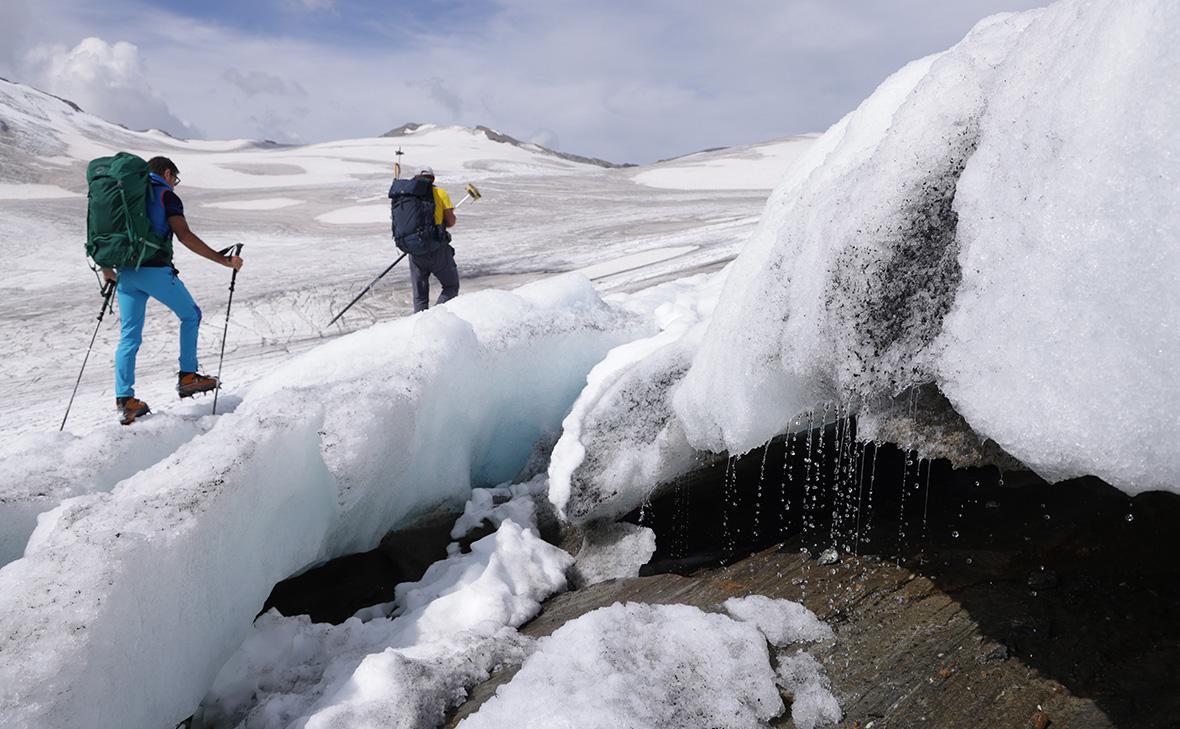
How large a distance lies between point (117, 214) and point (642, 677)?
4.18 metres

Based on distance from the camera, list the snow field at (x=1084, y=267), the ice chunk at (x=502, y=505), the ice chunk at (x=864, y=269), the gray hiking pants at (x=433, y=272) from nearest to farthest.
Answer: the snow field at (x=1084, y=267) → the ice chunk at (x=864, y=269) → the ice chunk at (x=502, y=505) → the gray hiking pants at (x=433, y=272)

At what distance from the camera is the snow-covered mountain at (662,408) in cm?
172

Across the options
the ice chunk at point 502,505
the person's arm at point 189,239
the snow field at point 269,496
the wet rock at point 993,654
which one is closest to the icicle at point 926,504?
the wet rock at point 993,654

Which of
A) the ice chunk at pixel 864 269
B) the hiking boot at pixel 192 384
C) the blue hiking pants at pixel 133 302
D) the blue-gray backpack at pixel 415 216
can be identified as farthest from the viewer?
the blue-gray backpack at pixel 415 216

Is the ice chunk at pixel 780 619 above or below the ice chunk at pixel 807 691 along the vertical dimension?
above

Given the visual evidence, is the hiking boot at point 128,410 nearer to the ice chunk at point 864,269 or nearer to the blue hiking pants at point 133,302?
the blue hiking pants at point 133,302

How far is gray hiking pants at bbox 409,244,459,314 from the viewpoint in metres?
6.89

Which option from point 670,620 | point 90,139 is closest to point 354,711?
point 670,620

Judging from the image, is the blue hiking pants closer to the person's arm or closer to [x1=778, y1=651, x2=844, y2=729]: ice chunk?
the person's arm

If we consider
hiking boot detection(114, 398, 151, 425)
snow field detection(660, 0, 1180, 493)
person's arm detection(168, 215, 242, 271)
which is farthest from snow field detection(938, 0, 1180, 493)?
hiking boot detection(114, 398, 151, 425)

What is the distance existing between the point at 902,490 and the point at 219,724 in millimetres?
3336

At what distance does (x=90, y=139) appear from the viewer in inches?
1276

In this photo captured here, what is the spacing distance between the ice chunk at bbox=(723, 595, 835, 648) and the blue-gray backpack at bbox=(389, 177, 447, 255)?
15.8ft

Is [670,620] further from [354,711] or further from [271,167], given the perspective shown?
[271,167]
